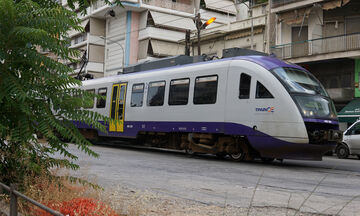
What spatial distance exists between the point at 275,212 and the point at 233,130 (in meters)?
7.01

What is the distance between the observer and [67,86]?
5316mm

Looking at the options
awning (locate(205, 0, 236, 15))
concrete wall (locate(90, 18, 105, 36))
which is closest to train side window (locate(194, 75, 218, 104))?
awning (locate(205, 0, 236, 15))

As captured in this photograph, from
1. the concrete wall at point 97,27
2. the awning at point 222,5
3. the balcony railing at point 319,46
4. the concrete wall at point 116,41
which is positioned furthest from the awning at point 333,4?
the concrete wall at point 97,27

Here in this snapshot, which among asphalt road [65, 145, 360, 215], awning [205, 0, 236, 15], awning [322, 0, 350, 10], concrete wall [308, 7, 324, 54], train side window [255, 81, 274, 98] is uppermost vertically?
awning [205, 0, 236, 15]

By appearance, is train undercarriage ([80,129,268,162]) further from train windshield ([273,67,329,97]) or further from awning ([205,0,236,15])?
awning ([205,0,236,15])

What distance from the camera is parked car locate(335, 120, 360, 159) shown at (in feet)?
60.6

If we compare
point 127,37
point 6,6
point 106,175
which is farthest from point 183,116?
point 127,37

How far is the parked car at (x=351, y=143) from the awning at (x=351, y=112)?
3.89 metres

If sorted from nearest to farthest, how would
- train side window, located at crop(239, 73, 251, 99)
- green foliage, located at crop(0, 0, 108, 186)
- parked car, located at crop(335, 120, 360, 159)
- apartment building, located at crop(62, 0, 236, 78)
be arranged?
1. green foliage, located at crop(0, 0, 108, 186)
2. train side window, located at crop(239, 73, 251, 99)
3. parked car, located at crop(335, 120, 360, 159)
4. apartment building, located at crop(62, 0, 236, 78)

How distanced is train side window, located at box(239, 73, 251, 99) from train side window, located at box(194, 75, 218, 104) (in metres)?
1.06

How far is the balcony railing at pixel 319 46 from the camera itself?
23438 millimetres

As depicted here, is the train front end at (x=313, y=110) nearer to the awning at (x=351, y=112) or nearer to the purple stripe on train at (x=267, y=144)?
the purple stripe on train at (x=267, y=144)

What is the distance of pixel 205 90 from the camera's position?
13.9 m

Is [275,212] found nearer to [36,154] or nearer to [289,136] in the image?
[36,154]
